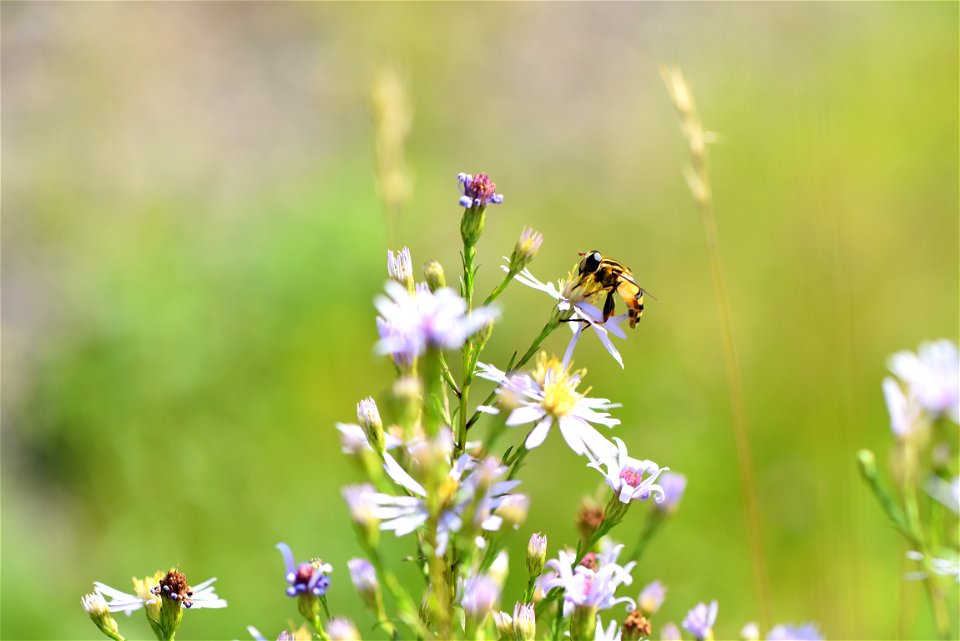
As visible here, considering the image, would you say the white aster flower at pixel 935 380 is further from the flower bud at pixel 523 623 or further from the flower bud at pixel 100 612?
the flower bud at pixel 100 612

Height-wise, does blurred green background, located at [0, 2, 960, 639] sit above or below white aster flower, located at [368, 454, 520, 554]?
above

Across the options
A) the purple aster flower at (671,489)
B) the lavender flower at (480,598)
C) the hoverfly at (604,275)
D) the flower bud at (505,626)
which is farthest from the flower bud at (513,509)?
the purple aster flower at (671,489)

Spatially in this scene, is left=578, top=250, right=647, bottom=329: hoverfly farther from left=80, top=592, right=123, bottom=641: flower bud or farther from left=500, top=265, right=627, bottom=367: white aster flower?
left=80, top=592, right=123, bottom=641: flower bud

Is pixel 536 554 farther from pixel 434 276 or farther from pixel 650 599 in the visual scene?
pixel 434 276

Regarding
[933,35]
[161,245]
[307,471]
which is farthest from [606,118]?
[307,471]

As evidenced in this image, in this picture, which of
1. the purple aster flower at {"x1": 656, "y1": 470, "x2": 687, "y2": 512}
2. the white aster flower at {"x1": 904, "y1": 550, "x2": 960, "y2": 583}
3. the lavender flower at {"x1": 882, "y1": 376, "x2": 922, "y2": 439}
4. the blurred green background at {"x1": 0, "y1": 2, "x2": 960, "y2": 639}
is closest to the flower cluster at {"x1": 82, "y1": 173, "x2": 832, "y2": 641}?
the purple aster flower at {"x1": 656, "y1": 470, "x2": 687, "y2": 512}

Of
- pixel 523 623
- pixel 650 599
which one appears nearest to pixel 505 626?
pixel 523 623
